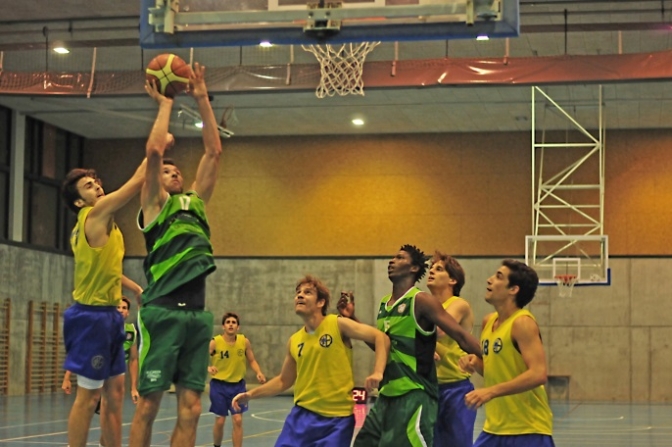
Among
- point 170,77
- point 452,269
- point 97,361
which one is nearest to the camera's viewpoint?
point 170,77

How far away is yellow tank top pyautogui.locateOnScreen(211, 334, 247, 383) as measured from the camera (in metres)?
14.6

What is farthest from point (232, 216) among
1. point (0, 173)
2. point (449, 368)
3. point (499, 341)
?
point (499, 341)

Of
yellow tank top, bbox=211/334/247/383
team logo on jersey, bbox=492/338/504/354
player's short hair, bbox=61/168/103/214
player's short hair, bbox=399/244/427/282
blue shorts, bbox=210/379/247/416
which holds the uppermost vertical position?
player's short hair, bbox=61/168/103/214

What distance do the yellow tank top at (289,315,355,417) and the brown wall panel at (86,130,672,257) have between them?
20.5 meters

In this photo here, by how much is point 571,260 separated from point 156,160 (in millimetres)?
18391

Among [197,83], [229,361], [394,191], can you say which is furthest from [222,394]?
[394,191]

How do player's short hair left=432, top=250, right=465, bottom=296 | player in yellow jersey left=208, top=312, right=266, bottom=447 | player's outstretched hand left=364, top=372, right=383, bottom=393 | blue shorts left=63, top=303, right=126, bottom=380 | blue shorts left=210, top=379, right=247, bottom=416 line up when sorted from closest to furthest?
player's outstretched hand left=364, top=372, right=383, bottom=393, blue shorts left=63, top=303, right=126, bottom=380, player's short hair left=432, top=250, right=465, bottom=296, blue shorts left=210, top=379, right=247, bottom=416, player in yellow jersey left=208, top=312, right=266, bottom=447

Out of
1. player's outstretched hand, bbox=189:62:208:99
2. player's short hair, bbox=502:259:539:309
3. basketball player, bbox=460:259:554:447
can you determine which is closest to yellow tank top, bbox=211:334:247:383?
player's outstretched hand, bbox=189:62:208:99

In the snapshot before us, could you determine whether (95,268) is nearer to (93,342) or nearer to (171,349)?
(93,342)

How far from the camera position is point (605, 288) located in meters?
27.4

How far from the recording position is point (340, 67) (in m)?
20.6

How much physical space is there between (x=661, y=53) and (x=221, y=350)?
400 inches

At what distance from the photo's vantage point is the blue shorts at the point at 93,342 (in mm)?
7879

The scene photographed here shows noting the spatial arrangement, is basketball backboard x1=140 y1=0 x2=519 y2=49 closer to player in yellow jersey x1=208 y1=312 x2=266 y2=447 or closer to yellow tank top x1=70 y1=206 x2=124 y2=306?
yellow tank top x1=70 y1=206 x2=124 y2=306
